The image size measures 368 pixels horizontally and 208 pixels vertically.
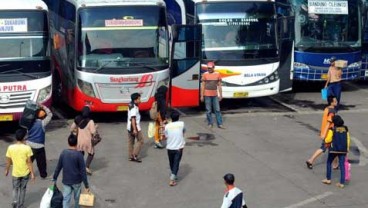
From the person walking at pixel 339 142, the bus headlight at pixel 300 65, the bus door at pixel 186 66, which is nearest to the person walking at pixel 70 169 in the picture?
the person walking at pixel 339 142

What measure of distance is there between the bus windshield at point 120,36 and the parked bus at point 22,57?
40.8 inches

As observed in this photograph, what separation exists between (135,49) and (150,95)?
1267mm

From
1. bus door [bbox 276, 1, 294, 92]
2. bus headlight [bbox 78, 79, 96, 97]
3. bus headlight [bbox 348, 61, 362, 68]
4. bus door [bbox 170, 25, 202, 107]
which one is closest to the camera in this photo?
bus headlight [bbox 78, 79, 96, 97]

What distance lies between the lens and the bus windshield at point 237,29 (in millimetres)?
20016

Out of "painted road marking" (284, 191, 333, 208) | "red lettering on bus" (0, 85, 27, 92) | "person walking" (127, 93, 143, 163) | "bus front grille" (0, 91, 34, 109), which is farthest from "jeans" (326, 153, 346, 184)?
"red lettering on bus" (0, 85, 27, 92)

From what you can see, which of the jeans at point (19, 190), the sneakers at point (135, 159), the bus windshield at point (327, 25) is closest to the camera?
the jeans at point (19, 190)

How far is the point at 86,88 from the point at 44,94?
1291 millimetres

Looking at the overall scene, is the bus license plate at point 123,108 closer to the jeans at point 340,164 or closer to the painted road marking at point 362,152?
the painted road marking at point 362,152

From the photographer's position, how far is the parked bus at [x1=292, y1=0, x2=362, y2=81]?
74.0ft

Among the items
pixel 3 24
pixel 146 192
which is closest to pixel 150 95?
pixel 3 24

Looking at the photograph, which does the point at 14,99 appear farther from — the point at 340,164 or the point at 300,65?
the point at 300,65

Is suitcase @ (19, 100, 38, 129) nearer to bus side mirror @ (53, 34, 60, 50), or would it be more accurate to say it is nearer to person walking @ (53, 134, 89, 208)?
person walking @ (53, 134, 89, 208)

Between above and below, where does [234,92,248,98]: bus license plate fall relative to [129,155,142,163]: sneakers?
above

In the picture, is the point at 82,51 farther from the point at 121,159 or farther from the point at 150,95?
the point at 121,159
